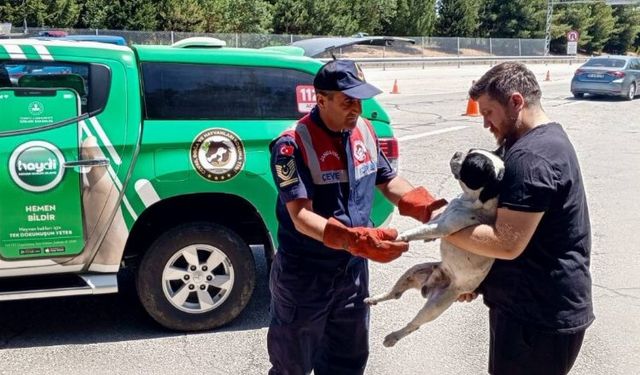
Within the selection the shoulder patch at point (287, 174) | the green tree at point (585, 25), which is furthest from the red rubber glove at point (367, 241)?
the green tree at point (585, 25)

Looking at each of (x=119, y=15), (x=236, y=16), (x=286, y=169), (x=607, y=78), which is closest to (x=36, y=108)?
(x=286, y=169)

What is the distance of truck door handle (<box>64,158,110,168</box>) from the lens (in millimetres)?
4035

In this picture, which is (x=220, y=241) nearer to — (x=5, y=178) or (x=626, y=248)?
(x=5, y=178)

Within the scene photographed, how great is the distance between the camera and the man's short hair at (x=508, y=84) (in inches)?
91.5

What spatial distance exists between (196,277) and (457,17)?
56.3m

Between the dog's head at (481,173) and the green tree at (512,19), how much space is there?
2438 inches

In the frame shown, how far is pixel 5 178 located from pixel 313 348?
2.07m

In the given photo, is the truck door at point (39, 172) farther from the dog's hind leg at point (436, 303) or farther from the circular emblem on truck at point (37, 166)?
the dog's hind leg at point (436, 303)

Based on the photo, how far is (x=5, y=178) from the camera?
3.95 metres

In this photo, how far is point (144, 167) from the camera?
166 inches

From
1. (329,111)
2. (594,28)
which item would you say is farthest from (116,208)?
(594,28)

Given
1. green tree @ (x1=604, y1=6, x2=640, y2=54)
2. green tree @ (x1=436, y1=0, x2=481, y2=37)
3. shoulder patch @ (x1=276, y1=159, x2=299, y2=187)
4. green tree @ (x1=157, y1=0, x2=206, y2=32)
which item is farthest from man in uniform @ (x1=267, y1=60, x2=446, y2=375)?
green tree @ (x1=604, y1=6, x2=640, y2=54)

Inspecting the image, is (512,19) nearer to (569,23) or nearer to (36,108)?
(569,23)

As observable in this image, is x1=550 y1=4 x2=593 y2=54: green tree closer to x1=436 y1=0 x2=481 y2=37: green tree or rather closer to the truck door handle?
x1=436 y1=0 x2=481 y2=37: green tree
